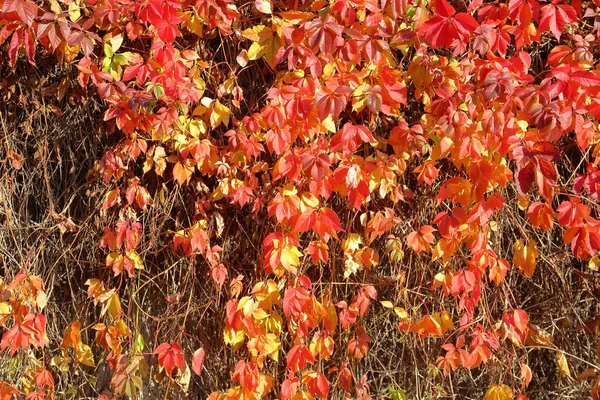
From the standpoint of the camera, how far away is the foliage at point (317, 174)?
5.88 feet

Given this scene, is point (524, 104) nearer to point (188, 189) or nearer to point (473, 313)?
point (473, 313)

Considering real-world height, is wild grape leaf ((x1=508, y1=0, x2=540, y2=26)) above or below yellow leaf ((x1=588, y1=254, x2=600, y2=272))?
above

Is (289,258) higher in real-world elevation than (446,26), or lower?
lower

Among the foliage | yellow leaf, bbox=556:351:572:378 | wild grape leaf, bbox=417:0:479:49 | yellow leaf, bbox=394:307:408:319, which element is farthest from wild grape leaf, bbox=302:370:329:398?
wild grape leaf, bbox=417:0:479:49

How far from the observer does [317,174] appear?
5.87 feet

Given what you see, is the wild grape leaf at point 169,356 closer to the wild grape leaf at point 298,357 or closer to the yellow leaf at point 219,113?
the wild grape leaf at point 298,357

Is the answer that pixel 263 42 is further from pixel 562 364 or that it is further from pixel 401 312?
pixel 562 364

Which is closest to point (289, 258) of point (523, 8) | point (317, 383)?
point (317, 383)

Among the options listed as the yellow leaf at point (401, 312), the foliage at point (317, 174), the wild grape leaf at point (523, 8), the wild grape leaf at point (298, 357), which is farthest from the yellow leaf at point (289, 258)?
the wild grape leaf at point (523, 8)

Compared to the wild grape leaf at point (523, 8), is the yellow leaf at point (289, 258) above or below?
below

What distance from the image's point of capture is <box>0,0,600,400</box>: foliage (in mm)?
1791

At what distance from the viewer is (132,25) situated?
197 centimetres

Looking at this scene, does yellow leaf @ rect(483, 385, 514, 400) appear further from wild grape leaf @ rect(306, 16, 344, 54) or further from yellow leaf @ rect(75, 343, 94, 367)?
yellow leaf @ rect(75, 343, 94, 367)

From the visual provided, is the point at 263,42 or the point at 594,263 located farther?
the point at 594,263
